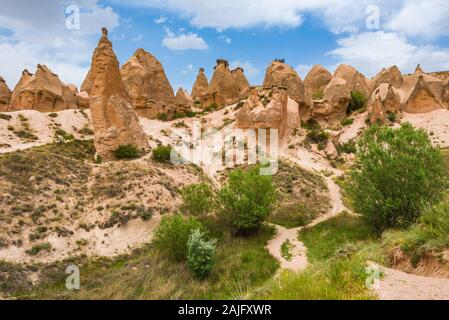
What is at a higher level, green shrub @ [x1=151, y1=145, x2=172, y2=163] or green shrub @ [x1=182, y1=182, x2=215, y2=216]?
green shrub @ [x1=151, y1=145, x2=172, y2=163]

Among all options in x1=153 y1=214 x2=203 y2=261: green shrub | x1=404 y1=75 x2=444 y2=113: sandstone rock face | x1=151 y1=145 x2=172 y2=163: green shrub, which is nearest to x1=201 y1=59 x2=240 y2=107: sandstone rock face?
x1=404 y1=75 x2=444 y2=113: sandstone rock face

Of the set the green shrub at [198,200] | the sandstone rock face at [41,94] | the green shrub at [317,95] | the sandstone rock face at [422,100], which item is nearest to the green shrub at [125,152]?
the green shrub at [198,200]

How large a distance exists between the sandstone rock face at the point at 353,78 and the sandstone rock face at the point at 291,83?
465 inches

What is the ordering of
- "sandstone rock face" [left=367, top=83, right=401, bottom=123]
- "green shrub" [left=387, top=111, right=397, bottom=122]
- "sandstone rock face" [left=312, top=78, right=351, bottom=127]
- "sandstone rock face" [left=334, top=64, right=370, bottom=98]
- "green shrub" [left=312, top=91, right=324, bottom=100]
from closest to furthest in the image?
"sandstone rock face" [left=367, top=83, right=401, bottom=123] → "green shrub" [left=387, top=111, right=397, bottom=122] → "sandstone rock face" [left=312, top=78, right=351, bottom=127] → "green shrub" [left=312, top=91, right=324, bottom=100] → "sandstone rock face" [left=334, top=64, right=370, bottom=98]

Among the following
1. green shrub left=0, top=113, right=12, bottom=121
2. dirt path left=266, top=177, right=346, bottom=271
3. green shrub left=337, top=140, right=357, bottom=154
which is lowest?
dirt path left=266, top=177, right=346, bottom=271

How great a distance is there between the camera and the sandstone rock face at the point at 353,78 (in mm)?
50594

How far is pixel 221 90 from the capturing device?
50500mm

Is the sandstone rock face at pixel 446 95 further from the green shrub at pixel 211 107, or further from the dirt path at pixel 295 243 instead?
the green shrub at pixel 211 107

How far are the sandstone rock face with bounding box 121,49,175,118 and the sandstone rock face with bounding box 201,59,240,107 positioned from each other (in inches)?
251

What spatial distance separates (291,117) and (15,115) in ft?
80.0

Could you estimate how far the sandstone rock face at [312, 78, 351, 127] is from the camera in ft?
141

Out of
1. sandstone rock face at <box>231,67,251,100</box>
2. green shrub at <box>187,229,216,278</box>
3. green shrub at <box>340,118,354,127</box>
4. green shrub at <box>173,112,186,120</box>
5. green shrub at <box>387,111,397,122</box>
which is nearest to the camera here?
green shrub at <box>187,229,216,278</box>

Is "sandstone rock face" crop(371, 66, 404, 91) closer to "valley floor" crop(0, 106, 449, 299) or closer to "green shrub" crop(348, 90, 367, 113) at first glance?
"green shrub" crop(348, 90, 367, 113)

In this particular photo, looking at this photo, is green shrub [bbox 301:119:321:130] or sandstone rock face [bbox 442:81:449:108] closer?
green shrub [bbox 301:119:321:130]
